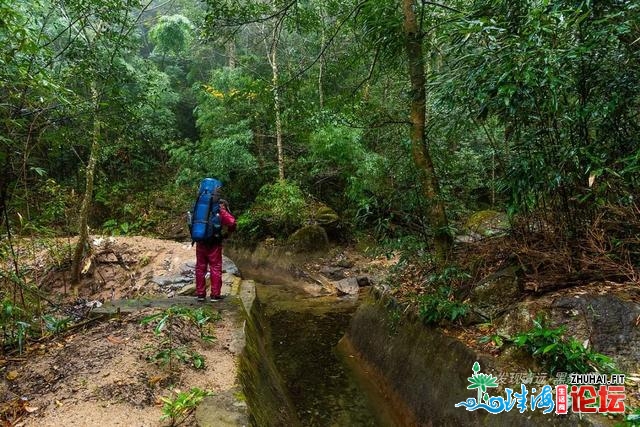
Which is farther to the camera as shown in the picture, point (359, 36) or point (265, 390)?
point (359, 36)

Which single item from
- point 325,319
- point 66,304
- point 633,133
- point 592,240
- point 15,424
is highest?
point 633,133

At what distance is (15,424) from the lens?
3.21 m

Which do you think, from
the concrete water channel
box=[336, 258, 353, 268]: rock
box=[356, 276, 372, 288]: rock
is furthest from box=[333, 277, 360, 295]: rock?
the concrete water channel

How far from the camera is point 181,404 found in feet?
10.8

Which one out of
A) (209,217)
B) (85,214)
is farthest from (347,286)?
(85,214)

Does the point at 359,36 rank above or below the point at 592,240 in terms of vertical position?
above

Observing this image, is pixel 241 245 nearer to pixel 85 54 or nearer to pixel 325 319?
pixel 325 319

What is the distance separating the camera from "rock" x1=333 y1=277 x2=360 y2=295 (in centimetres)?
1155

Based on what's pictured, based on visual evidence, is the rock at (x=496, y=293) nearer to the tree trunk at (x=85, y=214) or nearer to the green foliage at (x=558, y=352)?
the green foliage at (x=558, y=352)

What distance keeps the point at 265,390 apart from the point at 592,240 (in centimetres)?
406

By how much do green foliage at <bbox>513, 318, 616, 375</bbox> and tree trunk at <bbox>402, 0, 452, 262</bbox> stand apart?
2.23m


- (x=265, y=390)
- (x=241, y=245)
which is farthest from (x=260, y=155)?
(x=265, y=390)

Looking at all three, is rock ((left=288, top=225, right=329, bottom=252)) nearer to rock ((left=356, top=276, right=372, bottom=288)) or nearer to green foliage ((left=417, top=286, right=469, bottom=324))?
rock ((left=356, top=276, right=372, bottom=288))

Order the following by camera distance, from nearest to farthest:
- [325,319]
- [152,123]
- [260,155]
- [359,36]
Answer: [359,36], [325,319], [260,155], [152,123]
